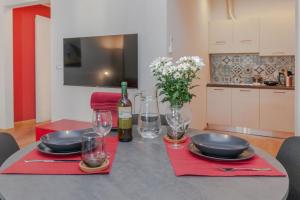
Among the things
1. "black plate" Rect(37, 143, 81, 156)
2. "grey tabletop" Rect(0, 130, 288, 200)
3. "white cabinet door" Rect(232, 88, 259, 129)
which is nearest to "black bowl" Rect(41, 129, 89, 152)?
"black plate" Rect(37, 143, 81, 156)

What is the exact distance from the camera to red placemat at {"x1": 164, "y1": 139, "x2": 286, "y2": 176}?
1071 mm

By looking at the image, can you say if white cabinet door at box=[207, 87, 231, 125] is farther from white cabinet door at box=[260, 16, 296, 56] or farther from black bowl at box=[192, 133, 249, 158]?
black bowl at box=[192, 133, 249, 158]

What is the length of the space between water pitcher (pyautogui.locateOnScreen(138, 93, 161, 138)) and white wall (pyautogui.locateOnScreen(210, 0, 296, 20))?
4.42m

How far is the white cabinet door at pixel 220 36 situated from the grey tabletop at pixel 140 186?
4445 millimetres

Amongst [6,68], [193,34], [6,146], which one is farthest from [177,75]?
[6,68]

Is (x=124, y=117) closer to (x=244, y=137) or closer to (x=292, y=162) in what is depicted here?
(x=292, y=162)

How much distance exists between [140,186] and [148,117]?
0.67 meters

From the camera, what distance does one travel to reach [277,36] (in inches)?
189

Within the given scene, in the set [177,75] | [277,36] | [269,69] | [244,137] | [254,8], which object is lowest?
[244,137]

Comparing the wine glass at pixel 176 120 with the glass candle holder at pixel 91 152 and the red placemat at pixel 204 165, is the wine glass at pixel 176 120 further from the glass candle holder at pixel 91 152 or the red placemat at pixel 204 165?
the glass candle holder at pixel 91 152

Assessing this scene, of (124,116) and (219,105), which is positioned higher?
(124,116)

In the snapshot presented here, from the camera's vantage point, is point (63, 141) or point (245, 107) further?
point (245, 107)

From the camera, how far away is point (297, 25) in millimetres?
2342

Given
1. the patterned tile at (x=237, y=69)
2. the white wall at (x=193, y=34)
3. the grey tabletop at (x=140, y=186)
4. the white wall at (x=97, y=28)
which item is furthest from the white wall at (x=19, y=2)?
the grey tabletop at (x=140, y=186)
